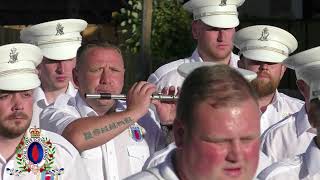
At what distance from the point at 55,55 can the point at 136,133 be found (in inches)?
69.3

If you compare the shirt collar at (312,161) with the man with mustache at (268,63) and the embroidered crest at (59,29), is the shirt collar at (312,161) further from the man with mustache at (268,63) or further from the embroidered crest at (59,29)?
the embroidered crest at (59,29)

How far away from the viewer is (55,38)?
7016 mm

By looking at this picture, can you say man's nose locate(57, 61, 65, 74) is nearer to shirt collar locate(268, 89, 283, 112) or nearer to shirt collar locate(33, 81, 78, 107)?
shirt collar locate(33, 81, 78, 107)

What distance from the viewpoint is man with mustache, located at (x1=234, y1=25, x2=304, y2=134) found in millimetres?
5867

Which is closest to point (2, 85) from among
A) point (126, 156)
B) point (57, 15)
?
point (126, 156)

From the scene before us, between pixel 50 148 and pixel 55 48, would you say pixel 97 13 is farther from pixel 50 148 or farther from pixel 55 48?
pixel 50 148

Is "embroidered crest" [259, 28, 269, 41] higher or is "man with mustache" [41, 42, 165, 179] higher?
"embroidered crest" [259, 28, 269, 41]

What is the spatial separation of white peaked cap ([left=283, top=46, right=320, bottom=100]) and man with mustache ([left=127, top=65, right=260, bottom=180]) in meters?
1.50

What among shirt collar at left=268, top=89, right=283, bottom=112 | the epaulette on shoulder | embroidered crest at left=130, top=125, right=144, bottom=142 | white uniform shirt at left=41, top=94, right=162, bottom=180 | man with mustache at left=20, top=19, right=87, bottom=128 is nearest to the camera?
the epaulette on shoulder

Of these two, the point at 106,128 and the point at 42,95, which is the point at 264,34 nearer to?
the point at 42,95

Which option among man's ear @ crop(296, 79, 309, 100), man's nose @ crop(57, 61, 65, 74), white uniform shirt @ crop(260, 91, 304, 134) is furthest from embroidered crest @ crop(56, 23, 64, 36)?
man's ear @ crop(296, 79, 309, 100)

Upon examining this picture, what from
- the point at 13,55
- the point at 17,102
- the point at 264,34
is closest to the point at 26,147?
the point at 17,102

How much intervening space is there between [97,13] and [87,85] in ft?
43.9

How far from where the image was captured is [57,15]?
60.1ft
